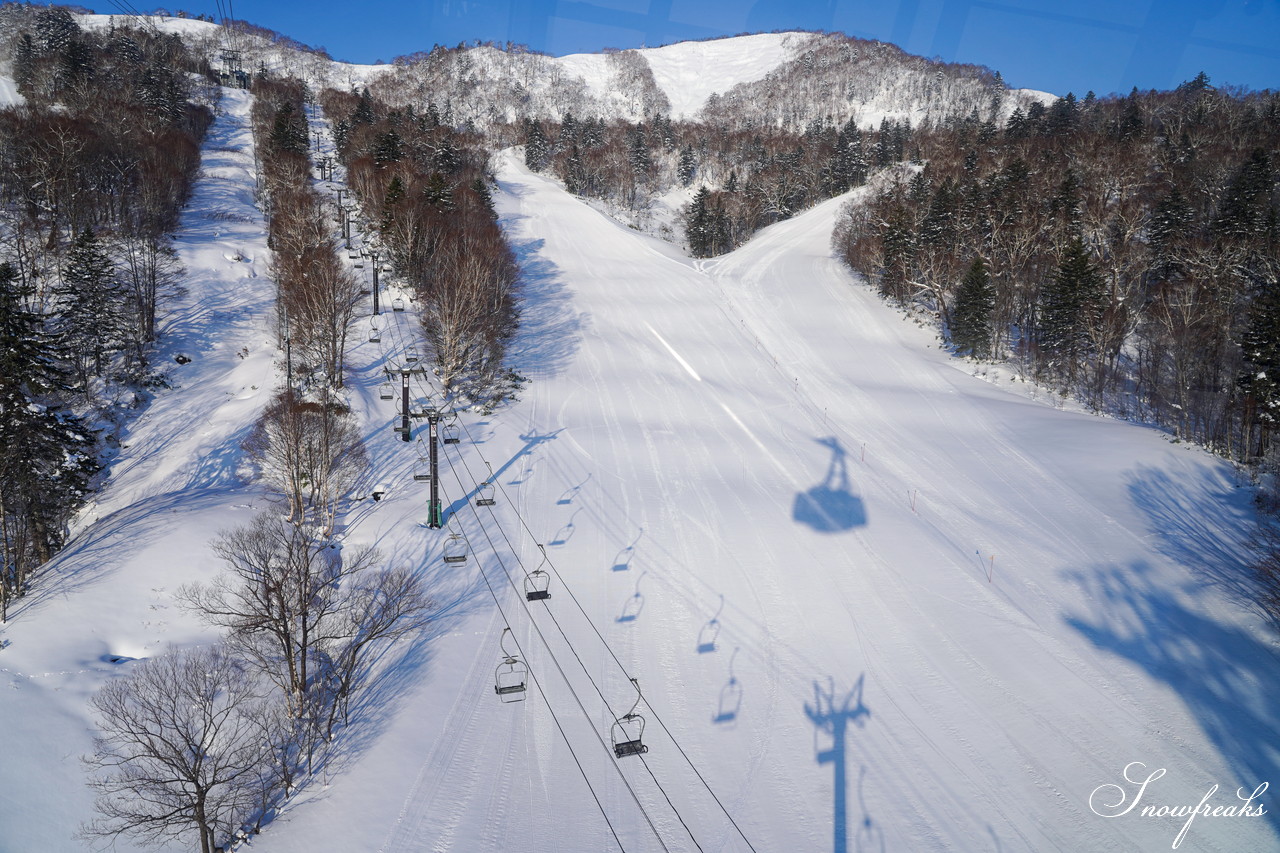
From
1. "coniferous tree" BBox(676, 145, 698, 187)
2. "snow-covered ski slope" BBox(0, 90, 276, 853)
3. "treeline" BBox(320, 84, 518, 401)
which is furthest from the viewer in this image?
"coniferous tree" BBox(676, 145, 698, 187)

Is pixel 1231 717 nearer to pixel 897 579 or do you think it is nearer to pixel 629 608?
pixel 897 579

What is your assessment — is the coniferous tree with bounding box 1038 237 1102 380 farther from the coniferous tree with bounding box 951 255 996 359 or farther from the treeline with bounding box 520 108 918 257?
the treeline with bounding box 520 108 918 257

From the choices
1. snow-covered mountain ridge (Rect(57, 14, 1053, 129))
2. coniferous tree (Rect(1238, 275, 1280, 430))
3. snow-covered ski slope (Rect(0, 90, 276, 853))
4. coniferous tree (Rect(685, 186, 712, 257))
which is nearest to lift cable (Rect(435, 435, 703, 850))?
snow-covered ski slope (Rect(0, 90, 276, 853))

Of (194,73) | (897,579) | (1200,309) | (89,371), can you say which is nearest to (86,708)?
(897,579)

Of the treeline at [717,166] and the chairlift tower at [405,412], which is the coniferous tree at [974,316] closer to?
the chairlift tower at [405,412]

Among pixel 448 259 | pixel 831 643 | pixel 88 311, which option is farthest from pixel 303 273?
pixel 831 643

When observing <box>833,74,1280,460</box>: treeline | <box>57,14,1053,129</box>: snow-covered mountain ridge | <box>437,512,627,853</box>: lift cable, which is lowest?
<box>437,512,627,853</box>: lift cable
